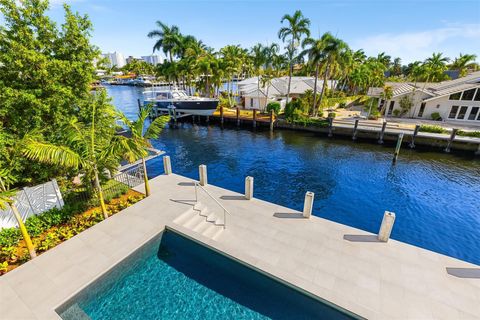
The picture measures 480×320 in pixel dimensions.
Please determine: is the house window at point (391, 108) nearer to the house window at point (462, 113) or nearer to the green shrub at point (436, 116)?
the green shrub at point (436, 116)

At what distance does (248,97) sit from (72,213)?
32.9 metres

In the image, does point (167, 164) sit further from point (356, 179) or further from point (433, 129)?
point (433, 129)

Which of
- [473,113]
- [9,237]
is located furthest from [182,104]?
[473,113]

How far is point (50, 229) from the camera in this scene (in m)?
9.27

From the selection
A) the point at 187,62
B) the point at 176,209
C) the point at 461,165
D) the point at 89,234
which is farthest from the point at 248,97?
the point at 89,234

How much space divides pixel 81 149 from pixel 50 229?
370 cm

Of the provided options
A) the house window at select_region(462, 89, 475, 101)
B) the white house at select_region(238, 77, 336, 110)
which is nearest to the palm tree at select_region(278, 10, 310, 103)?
the white house at select_region(238, 77, 336, 110)

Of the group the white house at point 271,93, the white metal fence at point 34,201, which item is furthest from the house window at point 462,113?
the white metal fence at point 34,201

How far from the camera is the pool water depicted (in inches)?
253

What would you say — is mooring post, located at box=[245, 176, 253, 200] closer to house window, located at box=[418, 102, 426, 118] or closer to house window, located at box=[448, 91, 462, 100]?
house window, located at box=[448, 91, 462, 100]

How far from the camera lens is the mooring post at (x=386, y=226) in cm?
849

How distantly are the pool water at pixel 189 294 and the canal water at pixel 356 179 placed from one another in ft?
22.2

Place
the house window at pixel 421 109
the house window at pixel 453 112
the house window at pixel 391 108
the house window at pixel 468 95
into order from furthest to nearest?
the house window at pixel 391 108 < the house window at pixel 421 109 < the house window at pixel 453 112 < the house window at pixel 468 95

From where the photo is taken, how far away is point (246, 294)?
7.11 metres
